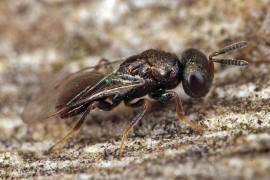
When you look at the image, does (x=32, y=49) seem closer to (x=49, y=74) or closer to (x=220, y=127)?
(x=49, y=74)

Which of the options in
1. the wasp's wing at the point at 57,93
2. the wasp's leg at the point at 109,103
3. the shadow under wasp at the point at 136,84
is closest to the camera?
the shadow under wasp at the point at 136,84

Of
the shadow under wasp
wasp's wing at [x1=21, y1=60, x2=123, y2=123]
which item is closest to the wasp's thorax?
the shadow under wasp

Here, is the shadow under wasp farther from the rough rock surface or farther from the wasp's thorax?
the rough rock surface

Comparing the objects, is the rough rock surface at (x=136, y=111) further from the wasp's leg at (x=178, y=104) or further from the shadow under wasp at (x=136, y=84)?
the shadow under wasp at (x=136, y=84)

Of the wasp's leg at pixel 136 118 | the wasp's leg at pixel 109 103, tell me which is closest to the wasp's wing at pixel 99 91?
the wasp's leg at pixel 109 103

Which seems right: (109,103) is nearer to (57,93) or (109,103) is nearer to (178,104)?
(57,93)

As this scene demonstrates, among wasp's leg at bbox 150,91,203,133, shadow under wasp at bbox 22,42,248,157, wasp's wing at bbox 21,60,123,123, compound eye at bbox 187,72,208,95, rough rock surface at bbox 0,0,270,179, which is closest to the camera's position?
rough rock surface at bbox 0,0,270,179

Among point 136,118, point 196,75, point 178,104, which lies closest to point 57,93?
point 136,118
